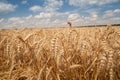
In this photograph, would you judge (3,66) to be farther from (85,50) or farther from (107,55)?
(107,55)

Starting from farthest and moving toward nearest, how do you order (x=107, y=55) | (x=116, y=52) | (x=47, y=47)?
(x=47, y=47), (x=116, y=52), (x=107, y=55)

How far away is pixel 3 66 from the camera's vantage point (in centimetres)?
246

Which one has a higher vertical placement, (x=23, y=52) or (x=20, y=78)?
(x=23, y=52)

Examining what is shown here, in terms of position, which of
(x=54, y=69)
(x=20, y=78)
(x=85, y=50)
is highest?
(x=85, y=50)

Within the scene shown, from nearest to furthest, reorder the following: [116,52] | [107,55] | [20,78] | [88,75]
Answer: 1. [107,55]
2. [116,52]
3. [88,75]
4. [20,78]

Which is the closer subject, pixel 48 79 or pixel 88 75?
pixel 48 79

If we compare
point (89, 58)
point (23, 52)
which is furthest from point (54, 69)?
point (23, 52)

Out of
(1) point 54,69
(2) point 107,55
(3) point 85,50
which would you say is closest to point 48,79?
(1) point 54,69

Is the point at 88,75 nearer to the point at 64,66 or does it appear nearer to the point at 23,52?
the point at 64,66

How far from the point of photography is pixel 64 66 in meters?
1.85

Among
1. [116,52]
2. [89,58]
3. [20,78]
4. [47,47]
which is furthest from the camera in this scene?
[47,47]

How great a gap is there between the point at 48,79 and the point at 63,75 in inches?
10.3

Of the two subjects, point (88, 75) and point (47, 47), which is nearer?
point (88, 75)

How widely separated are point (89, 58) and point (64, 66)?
0.98ft
